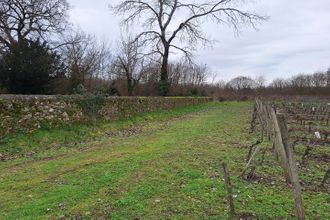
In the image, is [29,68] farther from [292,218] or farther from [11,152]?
[292,218]

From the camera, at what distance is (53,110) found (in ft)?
36.4

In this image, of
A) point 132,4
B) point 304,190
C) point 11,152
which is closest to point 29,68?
point 11,152

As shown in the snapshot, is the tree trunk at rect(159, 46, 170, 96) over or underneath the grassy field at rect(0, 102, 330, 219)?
over

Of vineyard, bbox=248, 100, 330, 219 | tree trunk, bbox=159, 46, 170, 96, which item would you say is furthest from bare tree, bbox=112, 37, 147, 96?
vineyard, bbox=248, 100, 330, 219

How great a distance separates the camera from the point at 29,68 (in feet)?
52.0

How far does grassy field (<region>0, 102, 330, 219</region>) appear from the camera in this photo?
423 cm

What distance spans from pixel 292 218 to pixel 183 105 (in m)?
24.9

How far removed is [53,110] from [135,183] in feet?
22.4

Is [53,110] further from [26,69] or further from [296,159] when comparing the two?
[296,159]

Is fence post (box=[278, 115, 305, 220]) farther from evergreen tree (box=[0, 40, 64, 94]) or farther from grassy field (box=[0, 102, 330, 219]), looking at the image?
evergreen tree (box=[0, 40, 64, 94])

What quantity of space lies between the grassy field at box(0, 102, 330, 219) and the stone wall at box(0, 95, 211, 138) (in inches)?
24.9

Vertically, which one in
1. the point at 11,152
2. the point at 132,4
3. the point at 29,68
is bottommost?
the point at 11,152

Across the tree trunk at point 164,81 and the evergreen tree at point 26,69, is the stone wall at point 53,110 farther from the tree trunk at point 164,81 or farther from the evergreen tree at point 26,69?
the tree trunk at point 164,81

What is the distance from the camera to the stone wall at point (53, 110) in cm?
954
